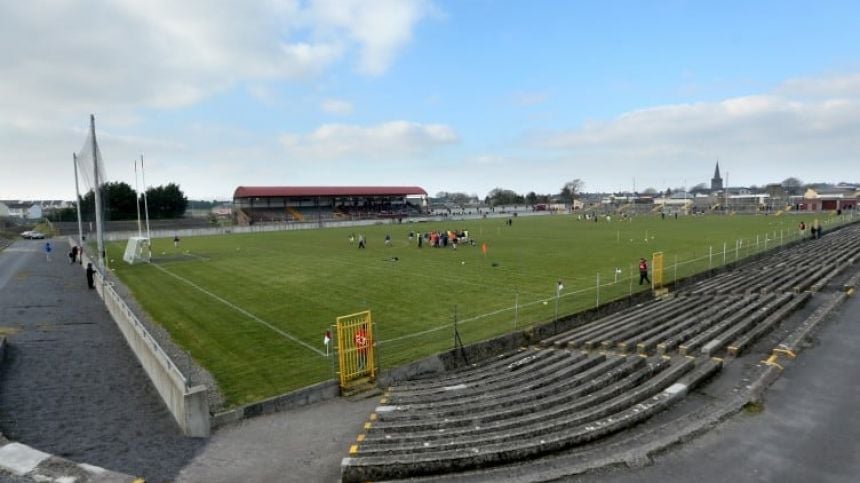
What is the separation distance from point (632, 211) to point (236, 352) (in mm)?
109272

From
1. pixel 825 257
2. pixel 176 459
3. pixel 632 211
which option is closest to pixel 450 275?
pixel 176 459

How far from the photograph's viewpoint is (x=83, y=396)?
1263 cm

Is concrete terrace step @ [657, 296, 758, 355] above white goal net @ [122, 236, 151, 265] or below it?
below

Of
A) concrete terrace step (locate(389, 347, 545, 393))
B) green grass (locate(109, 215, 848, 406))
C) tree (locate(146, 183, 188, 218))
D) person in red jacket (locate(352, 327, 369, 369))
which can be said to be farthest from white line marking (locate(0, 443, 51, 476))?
tree (locate(146, 183, 188, 218))

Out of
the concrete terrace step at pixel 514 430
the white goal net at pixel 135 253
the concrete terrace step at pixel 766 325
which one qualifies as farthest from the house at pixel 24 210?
the concrete terrace step at pixel 766 325

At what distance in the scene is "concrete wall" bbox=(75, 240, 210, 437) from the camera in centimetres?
988

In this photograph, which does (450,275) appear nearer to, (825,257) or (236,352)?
(236,352)

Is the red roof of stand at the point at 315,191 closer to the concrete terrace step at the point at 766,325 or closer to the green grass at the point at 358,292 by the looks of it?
the green grass at the point at 358,292

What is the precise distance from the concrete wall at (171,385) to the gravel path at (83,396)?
0.23 metres

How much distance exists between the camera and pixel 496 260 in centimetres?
3244

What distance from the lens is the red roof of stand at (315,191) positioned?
89.6 meters

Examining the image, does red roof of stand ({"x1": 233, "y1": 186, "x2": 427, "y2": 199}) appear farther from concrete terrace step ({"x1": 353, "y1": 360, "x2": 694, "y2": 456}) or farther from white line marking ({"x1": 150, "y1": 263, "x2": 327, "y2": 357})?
concrete terrace step ({"x1": 353, "y1": 360, "x2": 694, "y2": 456})

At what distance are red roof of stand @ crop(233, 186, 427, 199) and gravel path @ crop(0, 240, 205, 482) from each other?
6803 cm

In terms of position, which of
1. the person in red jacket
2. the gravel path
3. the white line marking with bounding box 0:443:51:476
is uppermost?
the person in red jacket
